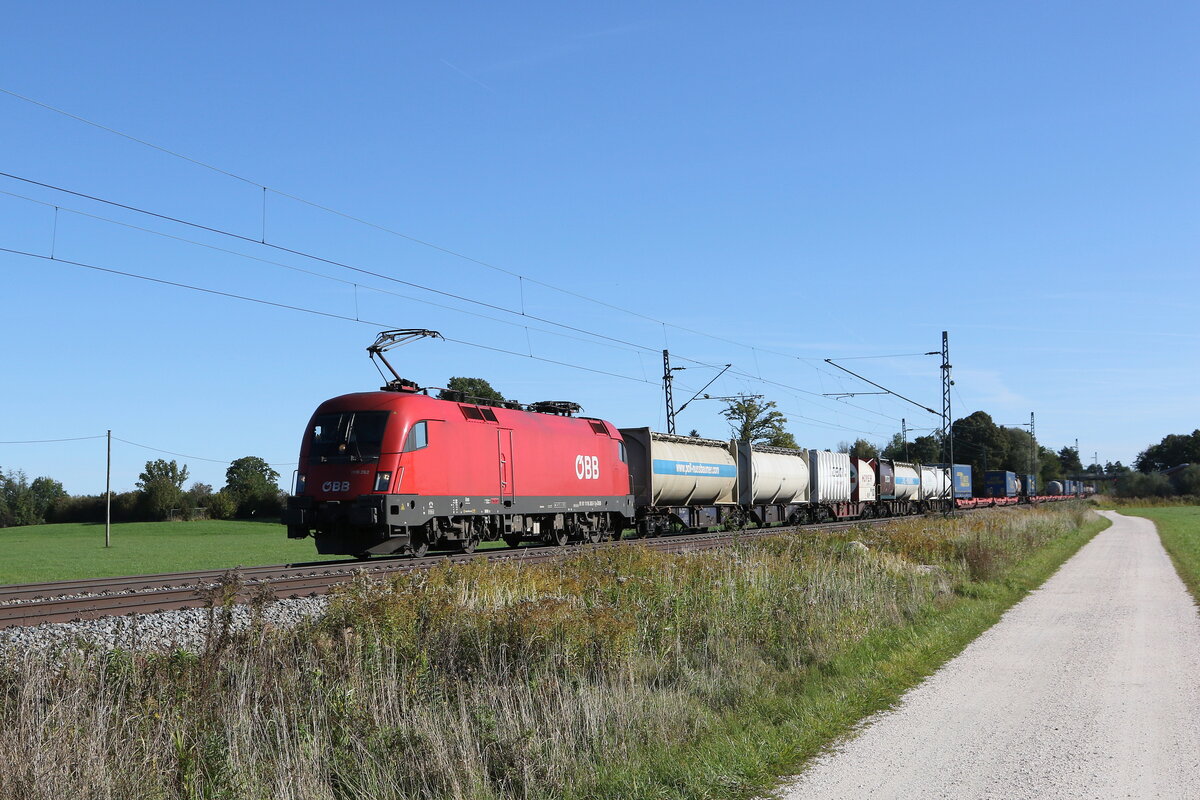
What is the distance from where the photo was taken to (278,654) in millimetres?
9812

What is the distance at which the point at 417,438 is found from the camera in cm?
2139

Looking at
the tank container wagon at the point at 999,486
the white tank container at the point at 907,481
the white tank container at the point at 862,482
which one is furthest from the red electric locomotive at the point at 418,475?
the tank container wagon at the point at 999,486

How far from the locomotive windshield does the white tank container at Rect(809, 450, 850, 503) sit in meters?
30.4

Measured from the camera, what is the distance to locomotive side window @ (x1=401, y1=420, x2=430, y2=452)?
21125 millimetres

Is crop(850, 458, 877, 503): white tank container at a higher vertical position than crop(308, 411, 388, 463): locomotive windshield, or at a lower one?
lower

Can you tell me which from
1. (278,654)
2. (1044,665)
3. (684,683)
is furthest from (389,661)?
(1044,665)

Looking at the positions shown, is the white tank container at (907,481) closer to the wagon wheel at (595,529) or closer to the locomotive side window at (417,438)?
the wagon wheel at (595,529)

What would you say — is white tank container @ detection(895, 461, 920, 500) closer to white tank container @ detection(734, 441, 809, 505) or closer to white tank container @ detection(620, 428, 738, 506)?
white tank container @ detection(734, 441, 809, 505)

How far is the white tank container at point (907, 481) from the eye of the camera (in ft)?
196

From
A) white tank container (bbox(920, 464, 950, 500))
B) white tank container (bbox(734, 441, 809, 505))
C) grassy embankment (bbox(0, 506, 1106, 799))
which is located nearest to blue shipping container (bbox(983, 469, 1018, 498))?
white tank container (bbox(920, 464, 950, 500))

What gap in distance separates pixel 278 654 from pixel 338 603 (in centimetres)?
168

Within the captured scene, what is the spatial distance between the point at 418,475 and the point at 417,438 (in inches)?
31.7

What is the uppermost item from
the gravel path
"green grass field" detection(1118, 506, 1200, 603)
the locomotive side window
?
the locomotive side window

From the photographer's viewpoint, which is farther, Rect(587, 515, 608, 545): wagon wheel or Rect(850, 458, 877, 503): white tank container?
Rect(850, 458, 877, 503): white tank container
